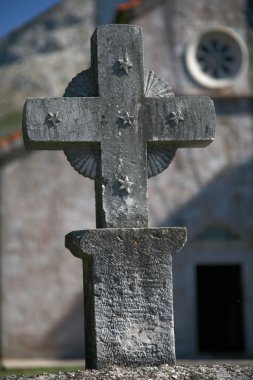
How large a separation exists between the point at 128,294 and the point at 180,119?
41.6 inches

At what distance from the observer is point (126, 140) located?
207 inches

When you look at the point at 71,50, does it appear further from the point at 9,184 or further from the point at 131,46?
the point at 131,46

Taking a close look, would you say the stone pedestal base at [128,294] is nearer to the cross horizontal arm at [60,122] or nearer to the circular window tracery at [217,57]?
the cross horizontal arm at [60,122]

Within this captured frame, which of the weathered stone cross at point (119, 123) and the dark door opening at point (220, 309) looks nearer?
the weathered stone cross at point (119, 123)

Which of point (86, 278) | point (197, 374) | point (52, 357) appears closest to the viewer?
point (197, 374)

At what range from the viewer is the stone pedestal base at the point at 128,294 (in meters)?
5.03

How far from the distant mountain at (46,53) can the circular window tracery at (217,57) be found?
22.8 metres

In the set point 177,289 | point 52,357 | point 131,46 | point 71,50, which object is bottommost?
point 52,357

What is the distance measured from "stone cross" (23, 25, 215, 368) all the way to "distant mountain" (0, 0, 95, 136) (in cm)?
3234

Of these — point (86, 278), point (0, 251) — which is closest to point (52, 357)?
point (0, 251)

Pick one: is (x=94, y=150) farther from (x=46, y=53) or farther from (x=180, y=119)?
(x=46, y=53)

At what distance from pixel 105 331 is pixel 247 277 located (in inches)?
412

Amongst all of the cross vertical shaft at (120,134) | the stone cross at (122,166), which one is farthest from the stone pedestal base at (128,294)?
Result: the cross vertical shaft at (120,134)

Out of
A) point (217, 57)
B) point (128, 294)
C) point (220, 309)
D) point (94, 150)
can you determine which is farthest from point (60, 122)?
point (220, 309)
